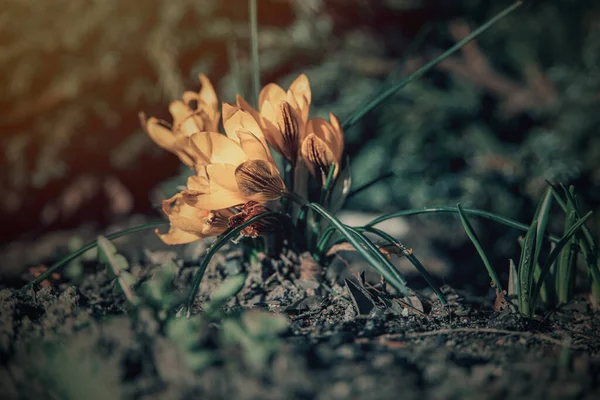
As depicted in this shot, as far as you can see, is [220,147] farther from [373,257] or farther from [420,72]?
[420,72]

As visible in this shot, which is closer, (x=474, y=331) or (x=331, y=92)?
(x=474, y=331)

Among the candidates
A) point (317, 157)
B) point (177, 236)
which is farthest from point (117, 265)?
point (317, 157)

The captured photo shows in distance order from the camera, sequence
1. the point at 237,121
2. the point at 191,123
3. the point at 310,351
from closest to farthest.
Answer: the point at 310,351 → the point at 237,121 → the point at 191,123

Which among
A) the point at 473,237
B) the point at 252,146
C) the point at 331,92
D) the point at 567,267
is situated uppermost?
the point at 331,92

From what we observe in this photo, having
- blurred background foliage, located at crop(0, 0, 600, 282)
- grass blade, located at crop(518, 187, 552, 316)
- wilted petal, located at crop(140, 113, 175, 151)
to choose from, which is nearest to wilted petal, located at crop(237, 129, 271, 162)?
wilted petal, located at crop(140, 113, 175, 151)

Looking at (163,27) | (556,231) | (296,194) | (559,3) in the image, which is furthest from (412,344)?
(559,3)

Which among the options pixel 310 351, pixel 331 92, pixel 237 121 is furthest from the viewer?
pixel 331 92

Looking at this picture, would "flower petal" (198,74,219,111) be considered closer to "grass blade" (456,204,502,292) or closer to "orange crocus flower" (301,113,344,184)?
"orange crocus flower" (301,113,344,184)

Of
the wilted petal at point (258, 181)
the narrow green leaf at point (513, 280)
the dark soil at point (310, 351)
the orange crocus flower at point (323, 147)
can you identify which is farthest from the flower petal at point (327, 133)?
the narrow green leaf at point (513, 280)
